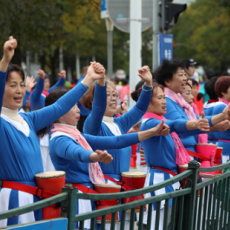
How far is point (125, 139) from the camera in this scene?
3.83 meters

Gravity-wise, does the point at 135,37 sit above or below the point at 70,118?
above

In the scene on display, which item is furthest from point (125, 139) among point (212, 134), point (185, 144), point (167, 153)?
point (212, 134)

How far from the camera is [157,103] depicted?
4.66 meters

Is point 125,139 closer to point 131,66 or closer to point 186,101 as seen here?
point 186,101

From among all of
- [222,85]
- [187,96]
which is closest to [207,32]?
[222,85]

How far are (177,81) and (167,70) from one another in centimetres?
16

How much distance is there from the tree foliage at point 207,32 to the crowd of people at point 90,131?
29.0 metres

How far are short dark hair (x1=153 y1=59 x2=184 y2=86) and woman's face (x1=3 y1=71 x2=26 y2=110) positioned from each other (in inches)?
87.5

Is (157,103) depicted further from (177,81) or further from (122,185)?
(122,185)

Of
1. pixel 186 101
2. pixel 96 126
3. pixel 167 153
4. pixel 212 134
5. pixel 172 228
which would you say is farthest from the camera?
pixel 212 134

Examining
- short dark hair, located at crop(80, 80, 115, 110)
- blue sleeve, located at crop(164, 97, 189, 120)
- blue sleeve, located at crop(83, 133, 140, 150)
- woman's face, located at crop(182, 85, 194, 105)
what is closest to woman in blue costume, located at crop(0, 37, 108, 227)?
blue sleeve, located at crop(83, 133, 140, 150)

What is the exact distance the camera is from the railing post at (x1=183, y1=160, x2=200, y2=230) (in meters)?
3.17

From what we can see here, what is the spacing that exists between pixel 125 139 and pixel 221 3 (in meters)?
30.1

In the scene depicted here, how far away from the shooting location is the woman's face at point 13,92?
3379mm
